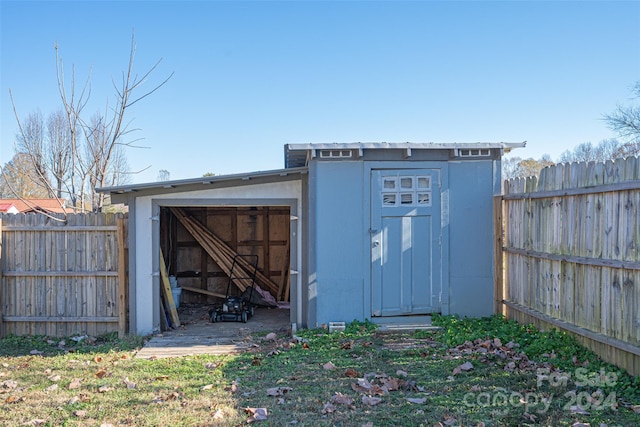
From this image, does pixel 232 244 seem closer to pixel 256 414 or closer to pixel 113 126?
pixel 113 126

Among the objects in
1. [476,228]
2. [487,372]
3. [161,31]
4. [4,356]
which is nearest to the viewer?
[487,372]

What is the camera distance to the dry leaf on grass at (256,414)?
3850 millimetres

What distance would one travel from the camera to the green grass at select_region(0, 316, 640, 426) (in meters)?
3.85

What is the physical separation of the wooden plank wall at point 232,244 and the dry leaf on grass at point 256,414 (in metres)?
6.71

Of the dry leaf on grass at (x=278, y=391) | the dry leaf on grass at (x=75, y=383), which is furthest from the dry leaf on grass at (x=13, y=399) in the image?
the dry leaf on grass at (x=278, y=391)

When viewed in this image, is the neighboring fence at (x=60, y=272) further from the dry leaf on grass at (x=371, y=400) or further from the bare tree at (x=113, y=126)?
the dry leaf on grass at (x=371, y=400)

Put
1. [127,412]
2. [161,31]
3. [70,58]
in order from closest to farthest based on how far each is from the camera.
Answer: [127,412] < [70,58] < [161,31]

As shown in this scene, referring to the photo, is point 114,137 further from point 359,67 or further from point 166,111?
point 359,67

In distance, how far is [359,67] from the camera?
45.6 ft

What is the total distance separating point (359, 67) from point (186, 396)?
11.6 metres

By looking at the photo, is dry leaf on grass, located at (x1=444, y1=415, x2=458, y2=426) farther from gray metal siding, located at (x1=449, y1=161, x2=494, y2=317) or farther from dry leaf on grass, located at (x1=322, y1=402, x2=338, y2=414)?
gray metal siding, located at (x1=449, y1=161, x2=494, y2=317)

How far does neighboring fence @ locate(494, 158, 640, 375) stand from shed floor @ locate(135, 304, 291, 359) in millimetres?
3878

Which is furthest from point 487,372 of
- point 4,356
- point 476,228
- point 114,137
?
point 114,137

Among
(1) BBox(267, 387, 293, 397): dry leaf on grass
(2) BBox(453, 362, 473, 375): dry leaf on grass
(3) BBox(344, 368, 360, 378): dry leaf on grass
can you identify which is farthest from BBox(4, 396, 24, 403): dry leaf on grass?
(2) BBox(453, 362, 473, 375): dry leaf on grass
